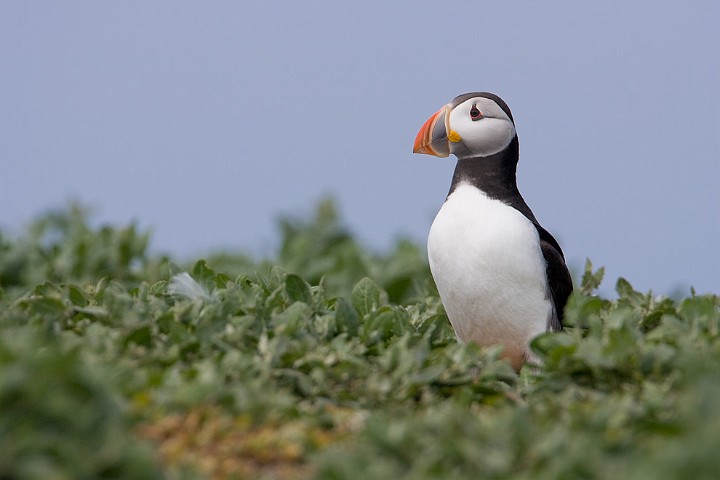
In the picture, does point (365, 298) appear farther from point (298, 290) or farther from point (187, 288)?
point (187, 288)

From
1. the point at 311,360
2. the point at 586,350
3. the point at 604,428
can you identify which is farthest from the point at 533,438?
the point at 311,360

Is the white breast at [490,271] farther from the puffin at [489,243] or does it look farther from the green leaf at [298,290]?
the green leaf at [298,290]

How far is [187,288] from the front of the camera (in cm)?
582

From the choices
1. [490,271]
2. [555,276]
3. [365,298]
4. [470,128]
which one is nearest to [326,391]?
[365,298]

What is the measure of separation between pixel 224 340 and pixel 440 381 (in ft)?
3.51

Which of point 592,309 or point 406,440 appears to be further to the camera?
point 592,309

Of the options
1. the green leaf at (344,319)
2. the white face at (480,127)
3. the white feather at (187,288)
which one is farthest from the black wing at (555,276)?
the white feather at (187,288)

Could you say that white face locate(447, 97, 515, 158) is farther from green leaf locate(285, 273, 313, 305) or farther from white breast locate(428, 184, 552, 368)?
green leaf locate(285, 273, 313, 305)

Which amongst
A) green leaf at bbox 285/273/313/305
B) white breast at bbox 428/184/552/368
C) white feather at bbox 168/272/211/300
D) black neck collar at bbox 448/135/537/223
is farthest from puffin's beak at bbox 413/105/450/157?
white feather at bbox 168/272/211/300

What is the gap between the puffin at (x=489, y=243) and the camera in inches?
241

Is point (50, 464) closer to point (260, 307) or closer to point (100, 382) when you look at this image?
point (100, 382)

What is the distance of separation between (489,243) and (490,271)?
17 centimetres

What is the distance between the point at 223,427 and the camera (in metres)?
3.94

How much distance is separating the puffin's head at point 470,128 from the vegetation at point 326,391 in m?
1.06
